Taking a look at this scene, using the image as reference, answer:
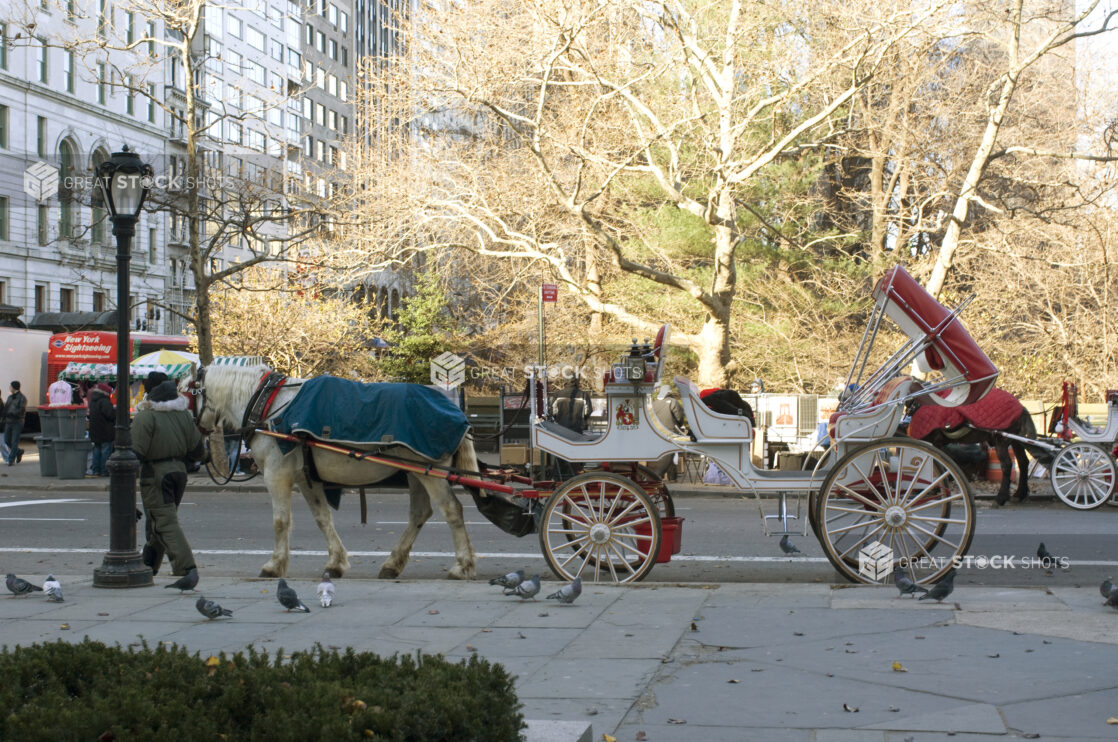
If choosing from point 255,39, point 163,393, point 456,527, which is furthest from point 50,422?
point 255,39

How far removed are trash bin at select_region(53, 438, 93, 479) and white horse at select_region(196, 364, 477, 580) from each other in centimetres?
1314

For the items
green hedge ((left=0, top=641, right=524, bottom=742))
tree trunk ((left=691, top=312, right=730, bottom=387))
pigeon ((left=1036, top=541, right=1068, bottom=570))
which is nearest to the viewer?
green hedge ((left=0, top=641, right=524, bottom=742))

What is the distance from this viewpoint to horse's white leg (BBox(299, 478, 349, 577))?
1069cm

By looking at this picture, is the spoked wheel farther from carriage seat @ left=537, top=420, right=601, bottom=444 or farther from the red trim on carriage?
carriage seat @ left=537, top=420, right=601, bottom=444

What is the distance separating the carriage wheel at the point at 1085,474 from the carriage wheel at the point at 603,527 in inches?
385

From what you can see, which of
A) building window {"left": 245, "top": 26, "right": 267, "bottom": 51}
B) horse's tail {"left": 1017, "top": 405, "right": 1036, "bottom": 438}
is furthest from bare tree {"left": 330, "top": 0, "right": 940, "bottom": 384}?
building window {"left": 245, "top": 26, "right": 267, "bottom": 51}

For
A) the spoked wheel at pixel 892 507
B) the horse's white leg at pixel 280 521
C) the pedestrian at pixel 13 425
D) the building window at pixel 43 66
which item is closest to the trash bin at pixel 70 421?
the pedestrian at pixel 13 425

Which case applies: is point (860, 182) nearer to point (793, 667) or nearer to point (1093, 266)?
point (1093, 266)

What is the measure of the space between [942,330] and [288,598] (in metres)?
5.54

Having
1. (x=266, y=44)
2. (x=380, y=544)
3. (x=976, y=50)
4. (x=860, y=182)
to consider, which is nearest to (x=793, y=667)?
(x=380, y=544)

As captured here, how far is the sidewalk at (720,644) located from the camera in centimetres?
545

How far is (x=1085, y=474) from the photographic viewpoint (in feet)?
56.1

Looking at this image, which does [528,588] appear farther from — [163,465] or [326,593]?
[163,465]

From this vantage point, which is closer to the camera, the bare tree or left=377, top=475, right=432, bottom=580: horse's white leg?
left=377, top=475, right=432, bottom=580: horse's white leg
